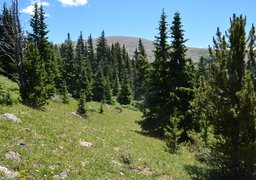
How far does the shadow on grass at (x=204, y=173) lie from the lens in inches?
603

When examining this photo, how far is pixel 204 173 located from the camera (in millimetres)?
16094

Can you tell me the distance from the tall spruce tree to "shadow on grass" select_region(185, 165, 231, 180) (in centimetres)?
53

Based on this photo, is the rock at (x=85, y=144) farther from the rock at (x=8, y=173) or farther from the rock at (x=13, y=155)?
the rock at (x=8, y=173)

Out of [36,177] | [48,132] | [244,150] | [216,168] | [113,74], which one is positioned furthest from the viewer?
[113,74]

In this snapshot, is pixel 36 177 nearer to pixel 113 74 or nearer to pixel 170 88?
pixel 170 88

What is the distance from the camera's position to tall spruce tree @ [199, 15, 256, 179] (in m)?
13.3

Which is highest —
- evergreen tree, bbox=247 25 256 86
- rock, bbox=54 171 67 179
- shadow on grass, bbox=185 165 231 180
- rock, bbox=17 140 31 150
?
evergreen tree, bbox=247 25 256 86

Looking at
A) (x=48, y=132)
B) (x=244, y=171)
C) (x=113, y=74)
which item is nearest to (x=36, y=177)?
(x=48, y=132)

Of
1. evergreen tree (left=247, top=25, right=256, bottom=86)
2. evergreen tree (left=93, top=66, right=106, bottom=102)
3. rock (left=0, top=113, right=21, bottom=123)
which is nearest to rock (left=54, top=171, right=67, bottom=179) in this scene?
rock (left=0, top=113, right=21, bottom=123)

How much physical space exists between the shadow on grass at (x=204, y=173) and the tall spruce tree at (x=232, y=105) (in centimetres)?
53

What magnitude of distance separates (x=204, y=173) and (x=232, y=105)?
4288 mm

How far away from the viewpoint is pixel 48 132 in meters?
15.8

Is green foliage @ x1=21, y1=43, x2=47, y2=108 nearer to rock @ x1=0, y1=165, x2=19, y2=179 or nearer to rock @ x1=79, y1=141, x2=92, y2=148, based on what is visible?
rock @ x1=79, y1=141, x2=92, y2=148

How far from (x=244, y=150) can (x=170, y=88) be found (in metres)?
15.1
